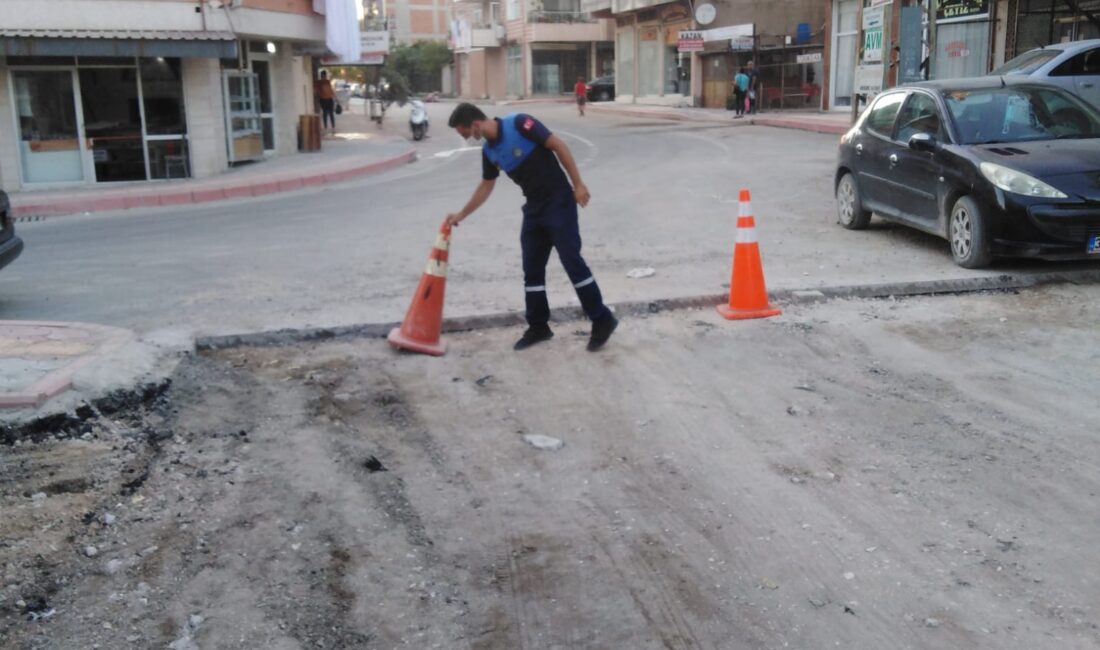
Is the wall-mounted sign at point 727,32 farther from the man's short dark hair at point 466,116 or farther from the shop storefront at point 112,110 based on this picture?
the man's short dark hair at point 466,116

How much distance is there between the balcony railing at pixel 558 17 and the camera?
218 ft

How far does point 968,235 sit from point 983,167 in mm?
576

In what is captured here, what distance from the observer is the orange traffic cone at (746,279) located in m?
7.71

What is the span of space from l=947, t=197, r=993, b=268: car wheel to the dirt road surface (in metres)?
1.85

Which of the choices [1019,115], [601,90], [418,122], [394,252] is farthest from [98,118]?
[601,90]

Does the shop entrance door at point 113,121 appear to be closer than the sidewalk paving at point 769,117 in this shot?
Yes

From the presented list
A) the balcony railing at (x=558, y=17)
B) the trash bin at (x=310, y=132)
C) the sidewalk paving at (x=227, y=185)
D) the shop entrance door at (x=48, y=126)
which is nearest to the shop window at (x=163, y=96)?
the sidewalk paving at (x=227, y=185)

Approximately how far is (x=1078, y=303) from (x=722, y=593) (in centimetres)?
540

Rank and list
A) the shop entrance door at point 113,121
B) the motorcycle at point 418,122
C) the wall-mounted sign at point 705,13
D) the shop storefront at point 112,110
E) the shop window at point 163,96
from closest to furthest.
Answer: the shop storefront at point 112,110
the shop entrance door at point 113,121
the shop window at point 163,96
the motorcycle at point 418,122
the wall-mounted sign at point 705,13

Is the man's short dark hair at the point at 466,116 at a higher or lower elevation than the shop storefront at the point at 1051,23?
lower

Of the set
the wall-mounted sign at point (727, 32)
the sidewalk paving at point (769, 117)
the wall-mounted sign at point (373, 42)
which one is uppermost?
the wall-mounted sign at point (727, 32)

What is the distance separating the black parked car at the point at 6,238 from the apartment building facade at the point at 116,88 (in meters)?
11.0

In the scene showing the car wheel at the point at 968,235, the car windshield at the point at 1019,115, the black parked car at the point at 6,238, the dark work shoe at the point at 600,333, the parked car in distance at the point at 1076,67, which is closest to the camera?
the dark work shoe at the point at 600,333

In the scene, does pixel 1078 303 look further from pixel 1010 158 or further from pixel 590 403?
pixel 590 403
